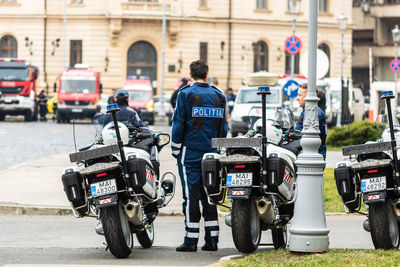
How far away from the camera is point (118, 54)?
2717 inches

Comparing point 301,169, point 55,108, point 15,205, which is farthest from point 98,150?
point 55,108

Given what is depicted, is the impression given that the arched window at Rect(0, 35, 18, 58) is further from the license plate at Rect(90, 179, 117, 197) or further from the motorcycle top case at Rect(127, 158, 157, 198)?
the license plate at Rect(90, 179, 117, 197)

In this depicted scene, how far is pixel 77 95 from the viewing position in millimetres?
49438

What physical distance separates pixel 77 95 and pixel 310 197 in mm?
40663

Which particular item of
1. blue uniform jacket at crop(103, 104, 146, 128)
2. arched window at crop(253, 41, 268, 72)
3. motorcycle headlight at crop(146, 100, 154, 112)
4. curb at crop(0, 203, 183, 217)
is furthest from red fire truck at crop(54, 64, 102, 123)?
blue uniform jacket at crop(103, 104, 146, 128)

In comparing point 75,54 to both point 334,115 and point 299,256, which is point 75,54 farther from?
point 299,256

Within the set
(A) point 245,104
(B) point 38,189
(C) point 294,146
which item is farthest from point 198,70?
(A) point 245,104

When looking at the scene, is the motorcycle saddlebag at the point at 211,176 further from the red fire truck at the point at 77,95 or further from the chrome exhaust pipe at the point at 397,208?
the red fire truck at the point at 77,95

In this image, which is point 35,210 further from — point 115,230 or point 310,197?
point 310,197

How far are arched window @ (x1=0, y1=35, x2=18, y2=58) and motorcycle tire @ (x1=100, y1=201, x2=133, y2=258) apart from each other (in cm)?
6241

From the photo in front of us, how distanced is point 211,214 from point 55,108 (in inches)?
1689

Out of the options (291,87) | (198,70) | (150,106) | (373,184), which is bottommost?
(373,184)

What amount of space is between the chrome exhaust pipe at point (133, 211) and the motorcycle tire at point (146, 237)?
85 centimetres

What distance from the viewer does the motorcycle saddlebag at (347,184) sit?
9703mm
